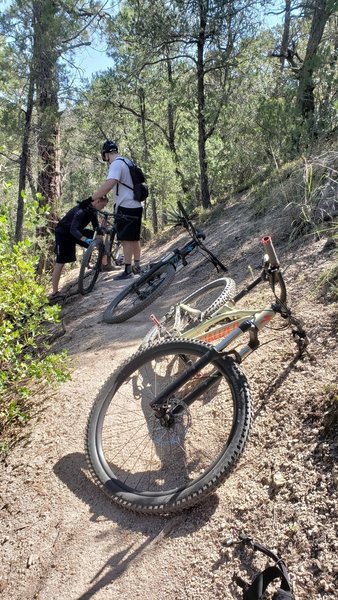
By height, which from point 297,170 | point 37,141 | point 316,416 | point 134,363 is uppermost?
point 37,141

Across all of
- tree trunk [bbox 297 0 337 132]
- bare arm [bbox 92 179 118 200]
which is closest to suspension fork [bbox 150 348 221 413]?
bare arm [bbox 92 179 118 200]

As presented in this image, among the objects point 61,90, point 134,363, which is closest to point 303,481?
point 134,363

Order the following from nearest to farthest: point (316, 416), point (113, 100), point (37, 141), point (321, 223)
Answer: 1. point (316, 416)
2. point (321, 223)
3. point (37, 141)
4. point (113, 100)

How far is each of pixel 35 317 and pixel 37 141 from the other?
7524mm

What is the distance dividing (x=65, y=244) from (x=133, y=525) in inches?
197

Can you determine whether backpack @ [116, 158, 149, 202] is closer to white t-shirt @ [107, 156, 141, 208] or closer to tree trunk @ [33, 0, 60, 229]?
white t-shirt @ [107, 156, 141, 208]

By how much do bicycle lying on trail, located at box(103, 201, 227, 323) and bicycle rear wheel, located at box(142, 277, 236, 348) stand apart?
1.02m

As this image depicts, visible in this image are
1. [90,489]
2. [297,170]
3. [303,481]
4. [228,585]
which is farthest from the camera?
[297,170]

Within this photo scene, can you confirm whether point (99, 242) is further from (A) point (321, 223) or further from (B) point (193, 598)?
(B) point (193, 598)

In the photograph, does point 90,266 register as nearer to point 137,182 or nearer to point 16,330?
point 137,182

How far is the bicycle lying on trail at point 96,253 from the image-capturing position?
6.64 metres

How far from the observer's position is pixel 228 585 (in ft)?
6.14

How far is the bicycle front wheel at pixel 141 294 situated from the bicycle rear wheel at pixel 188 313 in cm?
105

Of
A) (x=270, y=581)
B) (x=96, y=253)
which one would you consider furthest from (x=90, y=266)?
(x=270, y=581)
